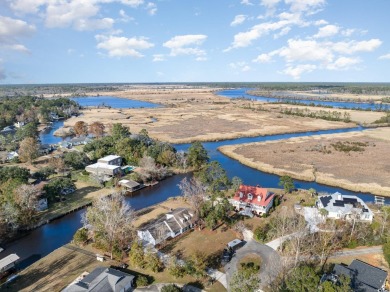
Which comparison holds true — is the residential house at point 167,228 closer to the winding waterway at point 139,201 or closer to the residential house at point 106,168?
the winding waterway at point 139,201

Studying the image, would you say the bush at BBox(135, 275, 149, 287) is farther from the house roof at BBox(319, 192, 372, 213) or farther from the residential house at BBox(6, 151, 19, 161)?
the residential house at BBox(6, 151, 19, 161)

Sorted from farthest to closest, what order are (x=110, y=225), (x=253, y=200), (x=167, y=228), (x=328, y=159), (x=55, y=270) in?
(x=328, y=159) → (x=253, y=200) → (x=167, y=228) → (x=110, y=225) → (x=55, y=270)

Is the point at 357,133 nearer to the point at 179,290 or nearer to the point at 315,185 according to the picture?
the point at 315,185

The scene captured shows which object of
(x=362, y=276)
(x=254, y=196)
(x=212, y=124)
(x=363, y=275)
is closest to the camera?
(x=362, y=276)

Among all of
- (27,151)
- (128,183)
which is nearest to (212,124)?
(128,183)

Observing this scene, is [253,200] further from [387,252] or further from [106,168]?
[106,168]

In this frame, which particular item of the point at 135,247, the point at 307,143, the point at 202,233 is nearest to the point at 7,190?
the point at 135,247
